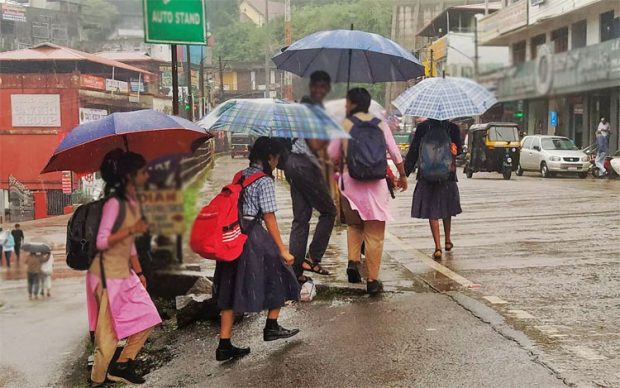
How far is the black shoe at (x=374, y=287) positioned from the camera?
A: 205 inches

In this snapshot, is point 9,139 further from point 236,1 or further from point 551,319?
point 551,319

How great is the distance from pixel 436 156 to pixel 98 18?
12.1 feet

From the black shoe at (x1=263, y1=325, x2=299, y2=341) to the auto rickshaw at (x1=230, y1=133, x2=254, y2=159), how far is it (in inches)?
59.3

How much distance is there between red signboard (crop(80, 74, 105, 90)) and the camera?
8.78 ft

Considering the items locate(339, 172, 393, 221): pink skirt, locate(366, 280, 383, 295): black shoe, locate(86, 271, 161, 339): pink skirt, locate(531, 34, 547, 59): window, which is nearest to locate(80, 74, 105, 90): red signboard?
locate(86, 271, 161, 339): pink skirt

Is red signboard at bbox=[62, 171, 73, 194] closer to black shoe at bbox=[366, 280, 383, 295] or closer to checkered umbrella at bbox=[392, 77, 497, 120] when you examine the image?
checkered umbrella at bbox=[392, 77, 497, 120]

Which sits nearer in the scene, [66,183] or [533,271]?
[66,183]

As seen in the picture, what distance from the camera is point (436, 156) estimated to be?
557 cm

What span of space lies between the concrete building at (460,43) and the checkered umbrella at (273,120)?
23.6 inches

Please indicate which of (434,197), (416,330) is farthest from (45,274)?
(434,197)

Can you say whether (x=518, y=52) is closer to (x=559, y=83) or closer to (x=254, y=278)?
(x=559, y=83)

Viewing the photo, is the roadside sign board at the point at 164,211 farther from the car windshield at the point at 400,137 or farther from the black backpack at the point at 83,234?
the car windshield at the point at 400,137

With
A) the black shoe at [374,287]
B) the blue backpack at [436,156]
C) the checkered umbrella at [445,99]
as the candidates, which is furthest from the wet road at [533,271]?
the blue backpack at [436,156]

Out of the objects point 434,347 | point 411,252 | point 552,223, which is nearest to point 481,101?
point 434,347
